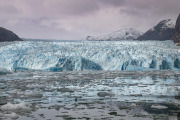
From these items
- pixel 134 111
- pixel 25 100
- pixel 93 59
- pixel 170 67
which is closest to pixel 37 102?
pixel 25 100

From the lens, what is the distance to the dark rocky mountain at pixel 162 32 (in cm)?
12800

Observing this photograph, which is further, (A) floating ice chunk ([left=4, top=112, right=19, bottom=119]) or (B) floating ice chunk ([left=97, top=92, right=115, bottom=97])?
(B) floating ice chunk ([left=97, top=92, right=115, bottom=97])

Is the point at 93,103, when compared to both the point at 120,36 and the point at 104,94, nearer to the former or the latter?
the point at 104,94

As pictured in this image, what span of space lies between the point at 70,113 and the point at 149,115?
7.46 ft

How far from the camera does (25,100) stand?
389 inches

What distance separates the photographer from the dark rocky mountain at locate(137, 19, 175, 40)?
420 ft

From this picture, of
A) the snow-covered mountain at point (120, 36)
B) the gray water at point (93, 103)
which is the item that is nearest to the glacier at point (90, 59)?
the gray water at point (93, 103)

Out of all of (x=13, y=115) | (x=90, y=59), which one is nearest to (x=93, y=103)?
(x=13, y=115)

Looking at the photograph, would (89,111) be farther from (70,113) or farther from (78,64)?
(78,64)

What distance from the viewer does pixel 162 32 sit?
133 meters

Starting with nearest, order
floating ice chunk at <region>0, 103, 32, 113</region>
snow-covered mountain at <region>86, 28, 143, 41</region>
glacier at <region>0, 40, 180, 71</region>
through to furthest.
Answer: floating ice chunk at <region>0, 103, 32, 113</region>, glacier at <region>0, 40, 180, 71</region>, snow-covered mountain at <region>86, 28, 143, 41</region>

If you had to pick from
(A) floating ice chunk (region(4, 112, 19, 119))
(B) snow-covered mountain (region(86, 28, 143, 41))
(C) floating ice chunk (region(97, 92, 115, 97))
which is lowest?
(A) floating ice chunk (region(4, 112, 19, 119))

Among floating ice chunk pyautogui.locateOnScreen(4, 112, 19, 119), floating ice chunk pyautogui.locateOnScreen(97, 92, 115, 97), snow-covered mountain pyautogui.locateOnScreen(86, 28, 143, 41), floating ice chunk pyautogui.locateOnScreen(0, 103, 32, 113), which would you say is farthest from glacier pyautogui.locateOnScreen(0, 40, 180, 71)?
snow-covered mountain pyautogui.locateOnScreen(86, 28, 143, 41)

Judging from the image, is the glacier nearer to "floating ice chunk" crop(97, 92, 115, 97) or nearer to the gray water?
the gray water
